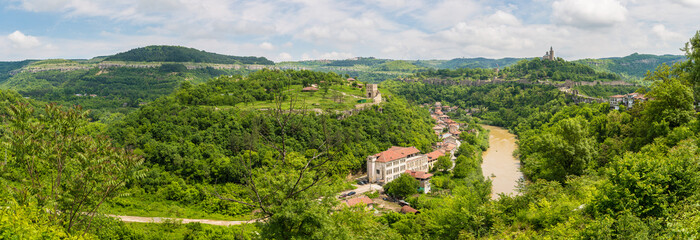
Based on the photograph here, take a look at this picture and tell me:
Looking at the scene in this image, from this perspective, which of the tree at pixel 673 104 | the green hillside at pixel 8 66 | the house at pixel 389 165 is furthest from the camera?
the green hillside at pixel 8 66

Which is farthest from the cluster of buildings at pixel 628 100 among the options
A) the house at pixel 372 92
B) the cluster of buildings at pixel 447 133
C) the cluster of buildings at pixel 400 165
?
the house at pixel 372 92

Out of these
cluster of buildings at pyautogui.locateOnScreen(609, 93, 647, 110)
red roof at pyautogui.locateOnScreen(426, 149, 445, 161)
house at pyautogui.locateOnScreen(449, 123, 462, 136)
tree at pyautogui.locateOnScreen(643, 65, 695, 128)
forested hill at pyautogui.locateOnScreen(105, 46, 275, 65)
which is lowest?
house at pyautogui.locateOnScreen(449, 123, 462, 136)

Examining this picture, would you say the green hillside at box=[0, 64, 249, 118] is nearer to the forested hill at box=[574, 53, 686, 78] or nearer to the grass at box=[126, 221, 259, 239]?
the grass at box=[126, 221, 259, 239]

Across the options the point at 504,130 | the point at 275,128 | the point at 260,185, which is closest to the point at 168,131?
the point at 275,128

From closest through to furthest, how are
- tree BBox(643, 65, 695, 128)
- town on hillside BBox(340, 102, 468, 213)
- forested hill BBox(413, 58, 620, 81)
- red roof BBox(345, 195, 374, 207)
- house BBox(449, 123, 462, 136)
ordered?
tree BBox(643, 65, 695, 128) → red roof BBox(345, 195, 374, 207) → town on hillside BBox(340, 102, 468, 213) → house BBox(449, 123, 462, 136) → forested hill BBox(413, 58, 620, 81)

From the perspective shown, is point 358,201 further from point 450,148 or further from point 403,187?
point 450,148

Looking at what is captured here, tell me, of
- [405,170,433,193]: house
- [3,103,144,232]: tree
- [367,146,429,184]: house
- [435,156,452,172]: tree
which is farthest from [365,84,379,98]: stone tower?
[3,103,144,232]: tree

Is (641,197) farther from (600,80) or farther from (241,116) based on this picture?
(600,80)

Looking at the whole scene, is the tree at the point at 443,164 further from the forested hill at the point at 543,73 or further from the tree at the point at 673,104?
the forested hill at the point at 543,73
